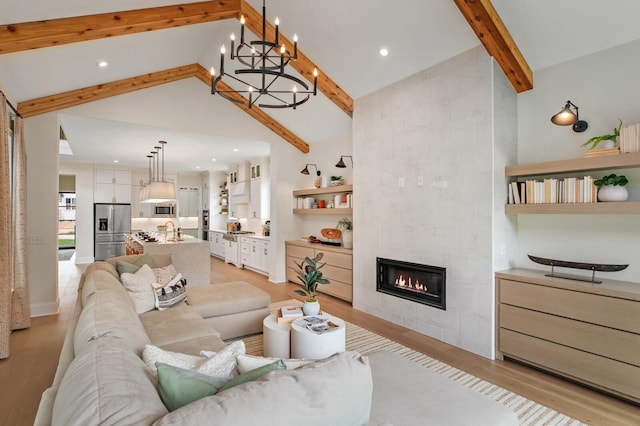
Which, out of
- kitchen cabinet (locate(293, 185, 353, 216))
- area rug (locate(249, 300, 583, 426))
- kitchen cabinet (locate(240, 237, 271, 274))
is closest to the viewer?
area rug (locate(249, 300, 583, 426))

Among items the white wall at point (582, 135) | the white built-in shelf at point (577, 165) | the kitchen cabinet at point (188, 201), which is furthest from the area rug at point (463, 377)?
the kitchen cabinet at point (188, 201)

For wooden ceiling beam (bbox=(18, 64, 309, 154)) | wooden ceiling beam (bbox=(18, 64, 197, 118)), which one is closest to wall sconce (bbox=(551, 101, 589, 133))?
wooden ceiling beam (bbox=(18, 64, 309, 154))

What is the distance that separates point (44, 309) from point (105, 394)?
4849 millimetres

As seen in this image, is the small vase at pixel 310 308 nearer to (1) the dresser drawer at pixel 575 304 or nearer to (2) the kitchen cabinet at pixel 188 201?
(1) the dresser drawer at pixel 575 304

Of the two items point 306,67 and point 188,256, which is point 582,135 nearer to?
point 306,67

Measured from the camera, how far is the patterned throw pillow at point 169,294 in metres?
3.38

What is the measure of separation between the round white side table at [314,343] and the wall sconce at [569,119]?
2.74 m

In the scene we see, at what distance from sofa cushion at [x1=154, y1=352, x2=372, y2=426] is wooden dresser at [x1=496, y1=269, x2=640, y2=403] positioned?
2.52m

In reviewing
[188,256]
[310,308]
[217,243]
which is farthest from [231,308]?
[217,243]

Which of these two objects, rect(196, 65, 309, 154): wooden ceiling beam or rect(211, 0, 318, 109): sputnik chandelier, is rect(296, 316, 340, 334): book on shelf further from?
rect(196, 65, 309, 154): wooden ceiling beam

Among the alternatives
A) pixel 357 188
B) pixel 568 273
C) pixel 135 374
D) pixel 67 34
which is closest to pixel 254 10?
pixel 67 34

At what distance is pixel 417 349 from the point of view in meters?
3.57

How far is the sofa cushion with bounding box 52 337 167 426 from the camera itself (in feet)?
3.08

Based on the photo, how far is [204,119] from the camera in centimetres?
583
